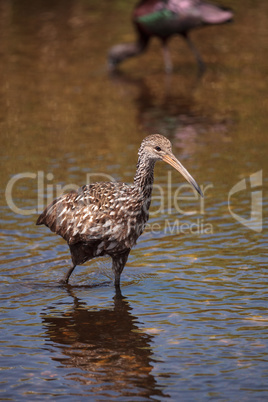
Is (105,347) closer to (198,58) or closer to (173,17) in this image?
(173,17)

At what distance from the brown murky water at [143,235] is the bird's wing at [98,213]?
0.72 metres

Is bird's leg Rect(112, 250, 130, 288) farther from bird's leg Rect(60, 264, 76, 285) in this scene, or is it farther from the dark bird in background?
the dark bird in background

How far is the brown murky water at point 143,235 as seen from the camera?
23.0 ft

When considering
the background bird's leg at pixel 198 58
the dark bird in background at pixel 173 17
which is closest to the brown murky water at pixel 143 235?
the background bird's leg at pixel 198 58

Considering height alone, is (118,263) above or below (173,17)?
below

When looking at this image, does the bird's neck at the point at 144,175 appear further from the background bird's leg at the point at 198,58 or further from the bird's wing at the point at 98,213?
the background bird's leg at the point at 198,58

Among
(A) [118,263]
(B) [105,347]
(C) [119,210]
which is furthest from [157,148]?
(B) [105,347]

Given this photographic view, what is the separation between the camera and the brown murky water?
7.03 metres

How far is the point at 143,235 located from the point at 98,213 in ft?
7.28

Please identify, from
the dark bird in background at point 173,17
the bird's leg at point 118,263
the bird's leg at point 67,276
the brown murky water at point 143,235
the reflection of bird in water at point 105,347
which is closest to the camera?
the reflection of bird in water at point 105,347

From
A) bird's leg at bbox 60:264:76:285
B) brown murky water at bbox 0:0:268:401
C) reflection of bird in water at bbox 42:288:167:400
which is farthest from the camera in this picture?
bird's leg at bbox 60:264:76:285

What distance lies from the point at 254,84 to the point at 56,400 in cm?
1224

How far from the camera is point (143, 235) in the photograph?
10453 mm

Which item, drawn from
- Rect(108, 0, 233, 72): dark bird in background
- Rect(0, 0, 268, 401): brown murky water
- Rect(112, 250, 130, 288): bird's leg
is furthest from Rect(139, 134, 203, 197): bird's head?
Rect(108, 0, 233, 72): dark bird in background
